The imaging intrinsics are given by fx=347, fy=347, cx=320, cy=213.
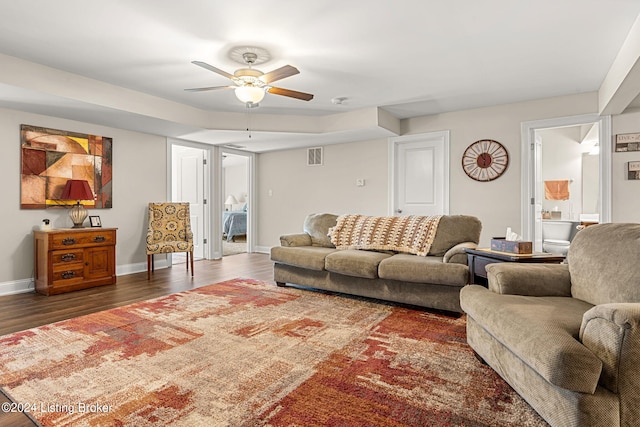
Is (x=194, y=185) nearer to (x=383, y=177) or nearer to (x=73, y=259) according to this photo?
(x=73, y=259)

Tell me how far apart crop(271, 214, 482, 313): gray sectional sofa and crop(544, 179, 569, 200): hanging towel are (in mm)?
4531

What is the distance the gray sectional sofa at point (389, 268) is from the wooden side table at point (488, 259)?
0.09 metres

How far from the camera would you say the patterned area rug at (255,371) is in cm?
160

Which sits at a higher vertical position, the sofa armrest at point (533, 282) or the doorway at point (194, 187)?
the doorway at point (194, 187)

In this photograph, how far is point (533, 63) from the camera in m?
3.42

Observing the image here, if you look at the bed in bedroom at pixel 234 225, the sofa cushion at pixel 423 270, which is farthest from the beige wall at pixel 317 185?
the sofa cushion at pixel 423 270

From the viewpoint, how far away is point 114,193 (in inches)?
191

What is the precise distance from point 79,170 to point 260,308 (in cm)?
315

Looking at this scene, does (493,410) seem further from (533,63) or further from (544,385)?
(533,63)

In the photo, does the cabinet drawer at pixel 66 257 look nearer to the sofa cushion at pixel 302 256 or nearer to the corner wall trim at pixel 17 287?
the corner wall trim at pixel 17 287

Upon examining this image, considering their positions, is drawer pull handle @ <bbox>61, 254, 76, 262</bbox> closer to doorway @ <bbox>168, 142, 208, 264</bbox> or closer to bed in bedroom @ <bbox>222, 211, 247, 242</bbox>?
doorway @ <bbox>168, 142, 208, 264</bbox>

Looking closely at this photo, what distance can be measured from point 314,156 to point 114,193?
3329 mm

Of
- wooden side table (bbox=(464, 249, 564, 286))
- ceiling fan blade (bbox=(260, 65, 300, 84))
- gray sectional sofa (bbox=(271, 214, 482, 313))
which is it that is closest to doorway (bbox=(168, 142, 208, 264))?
gray sectional sofa (bbox=(271, 214, 482, 313))

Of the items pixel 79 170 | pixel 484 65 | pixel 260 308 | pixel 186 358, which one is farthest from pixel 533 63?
pixel 79 170
